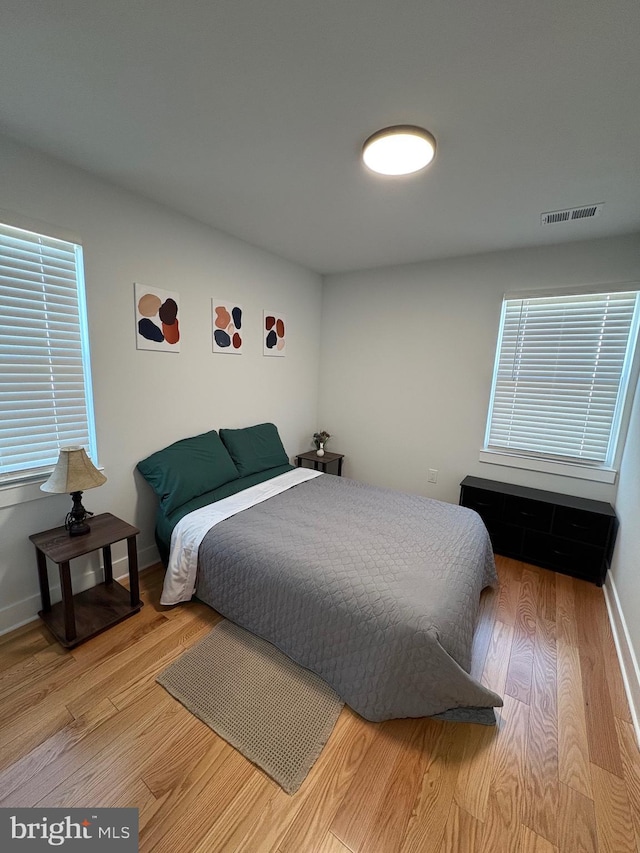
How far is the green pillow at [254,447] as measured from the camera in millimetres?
2795

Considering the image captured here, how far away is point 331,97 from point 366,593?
2.02m

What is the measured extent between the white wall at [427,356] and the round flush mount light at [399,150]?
5.20ft

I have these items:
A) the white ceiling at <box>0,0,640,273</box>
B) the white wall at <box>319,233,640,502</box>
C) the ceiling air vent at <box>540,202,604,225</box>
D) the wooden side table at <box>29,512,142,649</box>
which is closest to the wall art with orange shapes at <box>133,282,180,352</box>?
the white ceiling at <box>0,0,640,273</box>

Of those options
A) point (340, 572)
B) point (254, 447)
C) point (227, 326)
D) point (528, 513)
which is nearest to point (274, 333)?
point (227, 326)

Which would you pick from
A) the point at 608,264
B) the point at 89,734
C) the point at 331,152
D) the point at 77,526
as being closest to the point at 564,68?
the point at 331,152

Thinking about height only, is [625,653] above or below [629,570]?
below

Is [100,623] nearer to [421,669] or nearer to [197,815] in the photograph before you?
[197,815]

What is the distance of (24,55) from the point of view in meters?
1.15

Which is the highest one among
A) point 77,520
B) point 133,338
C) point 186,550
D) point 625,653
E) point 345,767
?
point 133,338

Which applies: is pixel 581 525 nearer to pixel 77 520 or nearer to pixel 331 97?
pixel 331 97

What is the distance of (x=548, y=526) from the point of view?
2562 mm

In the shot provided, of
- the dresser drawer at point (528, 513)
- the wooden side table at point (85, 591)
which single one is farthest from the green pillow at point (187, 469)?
the dresser drawer at point (528, 513)

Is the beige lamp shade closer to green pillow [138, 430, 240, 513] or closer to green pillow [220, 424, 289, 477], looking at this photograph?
green pillow [138, 430, 240, 513]

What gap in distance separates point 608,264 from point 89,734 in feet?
13.2
